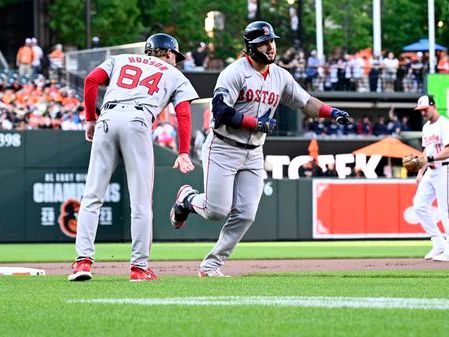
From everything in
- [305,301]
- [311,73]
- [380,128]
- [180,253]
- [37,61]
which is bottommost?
[180,253]

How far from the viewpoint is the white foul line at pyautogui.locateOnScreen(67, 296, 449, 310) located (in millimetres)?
7363

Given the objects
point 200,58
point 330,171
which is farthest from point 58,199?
point 200,58

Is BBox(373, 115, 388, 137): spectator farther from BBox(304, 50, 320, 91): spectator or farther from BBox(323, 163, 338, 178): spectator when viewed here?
BBox(323, 163, 338, 178): spectator

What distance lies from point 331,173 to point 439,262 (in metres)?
13.6

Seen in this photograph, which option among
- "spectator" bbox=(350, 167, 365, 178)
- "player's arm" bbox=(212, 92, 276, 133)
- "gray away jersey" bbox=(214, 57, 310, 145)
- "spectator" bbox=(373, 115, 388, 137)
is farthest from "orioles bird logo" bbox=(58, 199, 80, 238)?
"player's arm" bbox=(212, 92, 276, 133)

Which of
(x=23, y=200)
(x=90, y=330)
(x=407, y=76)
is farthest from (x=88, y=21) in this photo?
(x=90, y=330)

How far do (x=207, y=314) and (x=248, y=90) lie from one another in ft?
14.0

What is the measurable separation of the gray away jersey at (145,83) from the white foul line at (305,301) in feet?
8.26

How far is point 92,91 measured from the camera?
1009 cm

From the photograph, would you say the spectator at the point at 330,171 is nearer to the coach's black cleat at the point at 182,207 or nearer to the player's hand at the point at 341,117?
the coach's black cleat at the point at 182,207

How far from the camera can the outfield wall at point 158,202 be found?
79.7ft

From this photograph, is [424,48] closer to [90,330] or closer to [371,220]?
[371,220]

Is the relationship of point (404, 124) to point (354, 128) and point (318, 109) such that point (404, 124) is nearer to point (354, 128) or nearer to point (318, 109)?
point (354, 128)

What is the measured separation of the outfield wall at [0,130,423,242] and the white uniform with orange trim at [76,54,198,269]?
1429 centimetres
